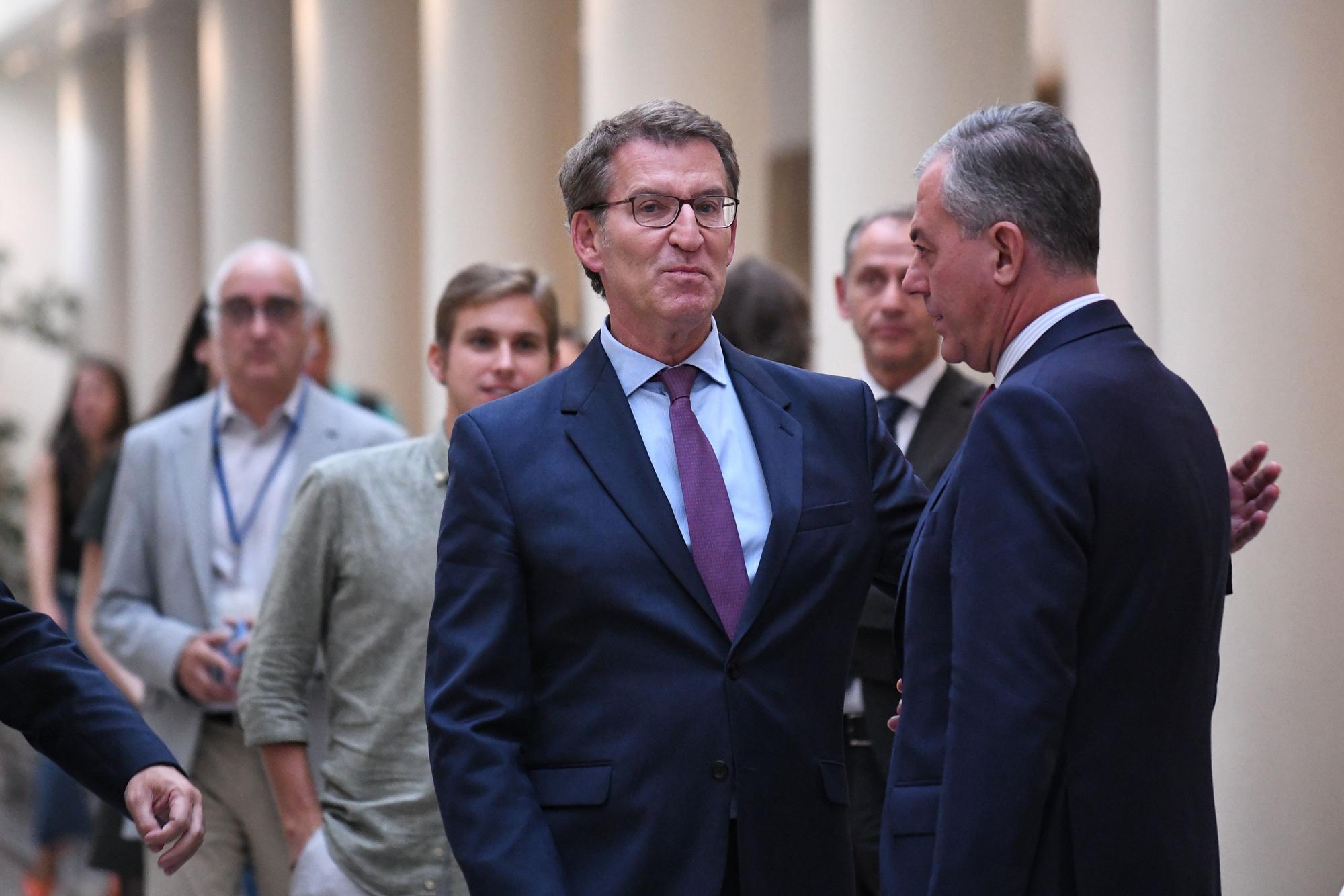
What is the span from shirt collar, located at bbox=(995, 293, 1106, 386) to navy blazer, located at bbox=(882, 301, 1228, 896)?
0.21 feet

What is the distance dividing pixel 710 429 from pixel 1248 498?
94cm

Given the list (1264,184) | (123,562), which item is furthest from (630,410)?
(123,562)

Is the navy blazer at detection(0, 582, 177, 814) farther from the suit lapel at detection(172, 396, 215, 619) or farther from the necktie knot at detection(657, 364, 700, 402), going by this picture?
the suit lapel at detection(172, 396, 215, 619)

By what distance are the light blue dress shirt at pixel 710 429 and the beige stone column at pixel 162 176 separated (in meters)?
13.2

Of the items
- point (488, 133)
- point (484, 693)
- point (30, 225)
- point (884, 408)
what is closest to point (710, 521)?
point (484, 693)

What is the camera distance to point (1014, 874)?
2.26 m

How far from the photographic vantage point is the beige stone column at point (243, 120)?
13875mm

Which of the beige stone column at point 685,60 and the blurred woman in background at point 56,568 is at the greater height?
the beige stone column at point 685,60

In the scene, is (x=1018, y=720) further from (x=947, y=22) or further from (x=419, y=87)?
(x=419, y=87)

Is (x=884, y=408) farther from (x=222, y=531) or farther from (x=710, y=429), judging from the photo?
(x=222, y=531)

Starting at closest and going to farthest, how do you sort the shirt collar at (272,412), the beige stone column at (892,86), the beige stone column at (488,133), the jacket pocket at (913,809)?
the jacket pocket at (913,809) → the shirt collar at (272,412) → the beige stone column at (892,86) → the beige stone column at (488,133)

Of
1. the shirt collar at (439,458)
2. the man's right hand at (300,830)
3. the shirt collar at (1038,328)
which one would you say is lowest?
the man's right hand at (300,830)

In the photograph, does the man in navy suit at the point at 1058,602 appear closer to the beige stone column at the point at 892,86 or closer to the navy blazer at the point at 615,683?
the navy blazer at the point at 615,683

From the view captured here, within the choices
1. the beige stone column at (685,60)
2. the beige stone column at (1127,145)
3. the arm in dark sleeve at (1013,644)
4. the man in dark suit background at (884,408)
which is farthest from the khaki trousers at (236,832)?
the beige stone column at (685,60)
